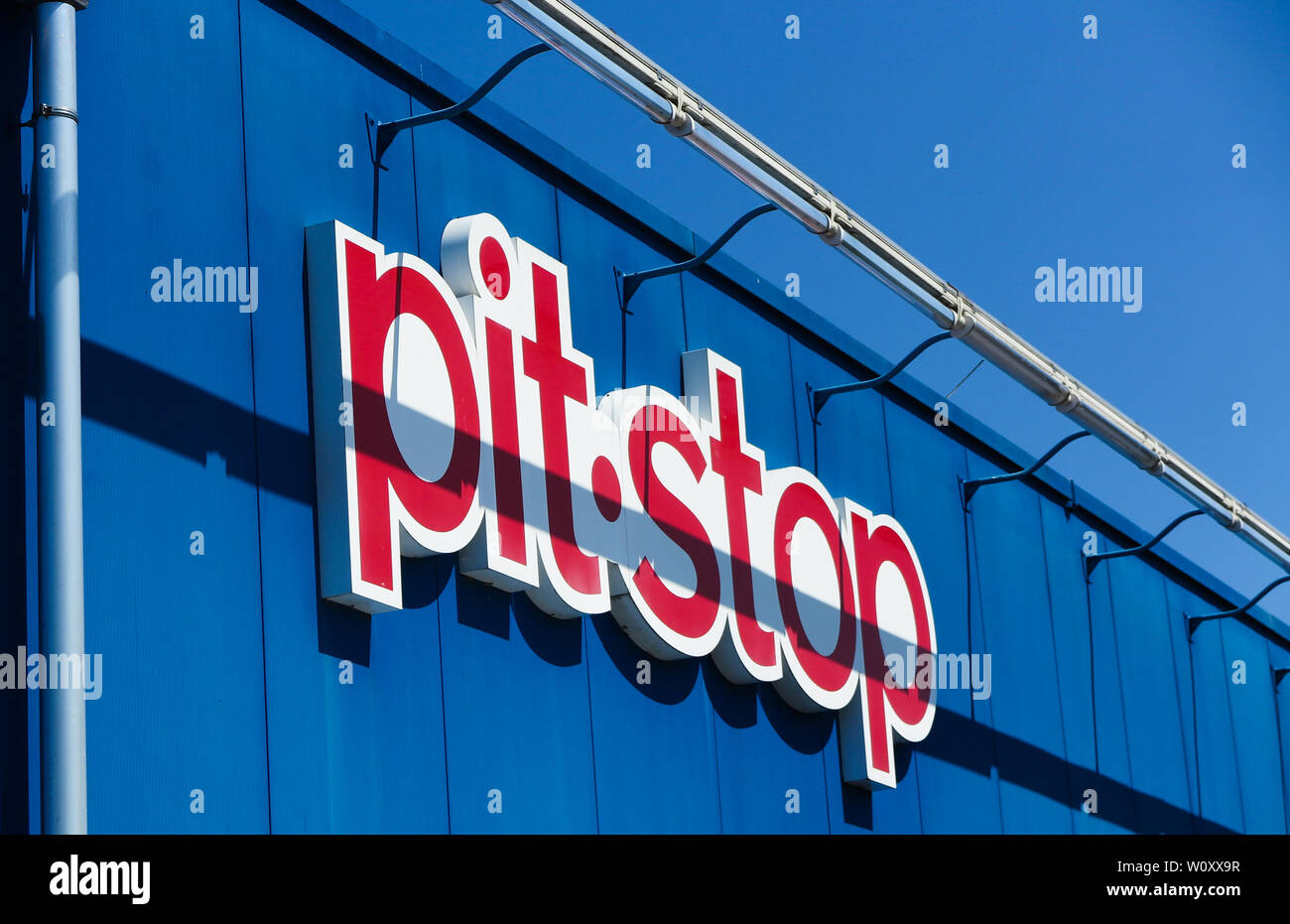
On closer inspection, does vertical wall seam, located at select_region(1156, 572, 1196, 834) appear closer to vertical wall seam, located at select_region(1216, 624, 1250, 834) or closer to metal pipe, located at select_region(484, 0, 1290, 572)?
vertical wall seam, located at select_region(1216, 624, 1250, 834)

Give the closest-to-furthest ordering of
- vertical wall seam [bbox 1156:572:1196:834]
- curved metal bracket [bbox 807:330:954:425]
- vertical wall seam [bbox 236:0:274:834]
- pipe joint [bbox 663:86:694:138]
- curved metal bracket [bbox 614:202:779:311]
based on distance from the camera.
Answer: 1. vertical wall seam [bbox 236:0:274:834]
2. pipe joint [bbox 663:86:694:138]
3. curved metal bracket [bbox 614:202:779:311]
4. curved metal bracket [bbox 807:330:954:425]
5. vertical wall seam [bbox 1156:572:1196:834]

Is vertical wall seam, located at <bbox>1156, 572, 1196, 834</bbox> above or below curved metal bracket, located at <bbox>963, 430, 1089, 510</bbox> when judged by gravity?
below

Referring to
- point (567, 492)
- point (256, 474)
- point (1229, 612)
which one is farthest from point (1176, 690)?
point (256, 474)

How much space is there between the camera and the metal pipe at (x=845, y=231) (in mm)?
9055

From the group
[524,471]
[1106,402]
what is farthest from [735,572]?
[1106,402]

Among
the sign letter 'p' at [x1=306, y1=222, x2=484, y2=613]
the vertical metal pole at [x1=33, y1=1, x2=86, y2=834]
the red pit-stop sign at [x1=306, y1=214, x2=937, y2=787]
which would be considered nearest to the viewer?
the vertical metal pole at [x1=33, y1=1, x2=86, y2=834]

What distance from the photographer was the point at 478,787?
339 inches

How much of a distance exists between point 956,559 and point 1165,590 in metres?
4.99

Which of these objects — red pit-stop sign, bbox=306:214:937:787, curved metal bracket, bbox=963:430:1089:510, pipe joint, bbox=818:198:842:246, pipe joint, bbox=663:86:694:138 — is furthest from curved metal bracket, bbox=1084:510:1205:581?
pipe joint, bbox=663:86:694:138

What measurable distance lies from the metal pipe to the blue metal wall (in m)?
1.00

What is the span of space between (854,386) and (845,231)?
210cm

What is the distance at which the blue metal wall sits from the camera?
6.96 meters

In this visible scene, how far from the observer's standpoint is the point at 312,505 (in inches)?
315
